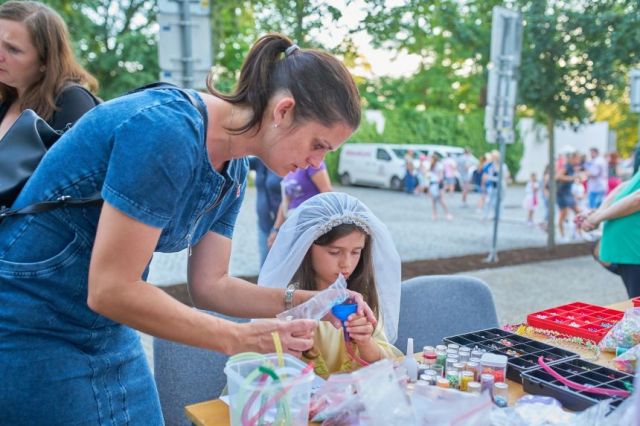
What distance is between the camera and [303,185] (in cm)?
389

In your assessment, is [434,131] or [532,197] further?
[434,131]

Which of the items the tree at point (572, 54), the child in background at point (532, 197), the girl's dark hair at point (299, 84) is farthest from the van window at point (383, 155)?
the girl's dark hair at point (299, 84)

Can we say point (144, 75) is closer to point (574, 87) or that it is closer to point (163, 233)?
point (574, 87)

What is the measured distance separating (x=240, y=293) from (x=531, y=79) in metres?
7.13

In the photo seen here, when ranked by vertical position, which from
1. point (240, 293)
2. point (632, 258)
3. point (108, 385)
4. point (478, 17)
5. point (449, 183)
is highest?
point (478, 17)

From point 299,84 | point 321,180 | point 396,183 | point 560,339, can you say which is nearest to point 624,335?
point 560,339

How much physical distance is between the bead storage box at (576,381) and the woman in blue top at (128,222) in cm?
64

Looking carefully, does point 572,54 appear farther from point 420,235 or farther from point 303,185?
point 303,185

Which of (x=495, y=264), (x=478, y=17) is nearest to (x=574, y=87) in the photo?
(x=478, y=17)

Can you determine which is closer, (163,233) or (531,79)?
(163,233)

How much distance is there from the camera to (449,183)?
57.3 ft

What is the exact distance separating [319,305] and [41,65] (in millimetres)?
1210

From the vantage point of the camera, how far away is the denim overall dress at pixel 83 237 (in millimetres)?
1093

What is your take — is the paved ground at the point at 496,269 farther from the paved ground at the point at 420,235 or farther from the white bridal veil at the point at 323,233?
the white bridal veil at the point at 323,233
